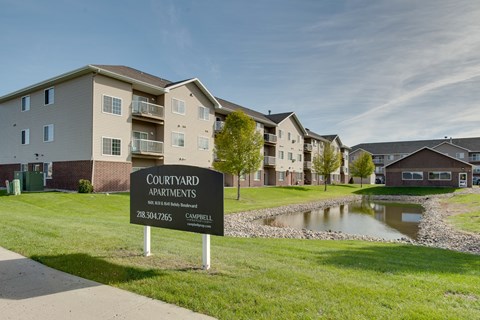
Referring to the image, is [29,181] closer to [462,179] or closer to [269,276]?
[269,276]

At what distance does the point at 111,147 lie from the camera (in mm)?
25516

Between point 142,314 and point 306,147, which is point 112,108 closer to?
point 142,314

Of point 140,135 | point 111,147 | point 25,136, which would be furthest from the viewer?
point 25,136

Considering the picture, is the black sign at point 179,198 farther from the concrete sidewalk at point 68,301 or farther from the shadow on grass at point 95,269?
the concrete sidewalk at point 68,301

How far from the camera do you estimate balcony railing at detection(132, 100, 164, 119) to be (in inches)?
1076

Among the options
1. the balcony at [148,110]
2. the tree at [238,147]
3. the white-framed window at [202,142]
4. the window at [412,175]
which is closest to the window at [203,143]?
the white-framed window at [202,142]

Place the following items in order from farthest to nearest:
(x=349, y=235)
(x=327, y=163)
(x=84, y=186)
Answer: (x=327, y=163) → (x=84, y=186) → (x=349, y=235)

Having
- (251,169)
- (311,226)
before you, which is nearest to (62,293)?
(311,226)

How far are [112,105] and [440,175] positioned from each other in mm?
47371

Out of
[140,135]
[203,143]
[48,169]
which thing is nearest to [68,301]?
[140,135]

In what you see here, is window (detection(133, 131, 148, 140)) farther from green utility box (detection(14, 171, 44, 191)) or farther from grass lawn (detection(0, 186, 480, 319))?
grass lawn (detection(0, 186, 480, 319))

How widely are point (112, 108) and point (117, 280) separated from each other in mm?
22929

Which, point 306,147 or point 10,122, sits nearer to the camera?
point 10,122

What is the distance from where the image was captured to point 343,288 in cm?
490
